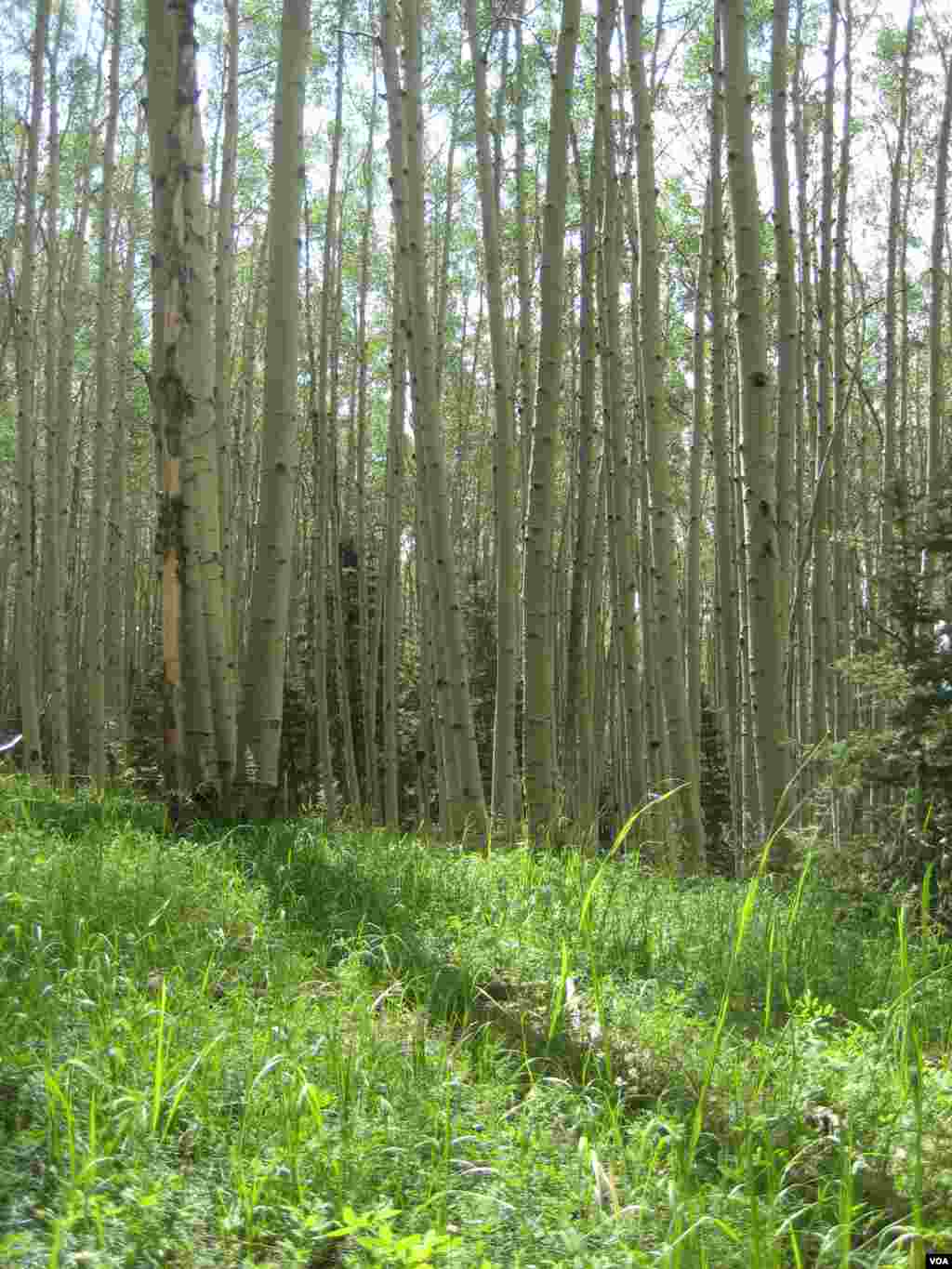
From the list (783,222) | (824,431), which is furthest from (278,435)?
(824,431)

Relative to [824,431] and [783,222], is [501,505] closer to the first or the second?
[783,222]

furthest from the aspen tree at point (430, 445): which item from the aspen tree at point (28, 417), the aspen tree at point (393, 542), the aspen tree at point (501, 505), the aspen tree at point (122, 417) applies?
the aspen tree at point (122, 417)

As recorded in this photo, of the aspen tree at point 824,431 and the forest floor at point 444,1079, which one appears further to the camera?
the aspen tree at point 824,431

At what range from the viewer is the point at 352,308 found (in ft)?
56.9

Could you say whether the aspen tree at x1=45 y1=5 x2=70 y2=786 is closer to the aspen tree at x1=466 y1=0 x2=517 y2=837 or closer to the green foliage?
the aspen tree at x1=466 y1=0 x2=517 y2=837

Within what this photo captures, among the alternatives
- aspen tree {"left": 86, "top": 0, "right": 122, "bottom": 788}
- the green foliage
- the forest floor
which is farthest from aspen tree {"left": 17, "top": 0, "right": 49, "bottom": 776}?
the green foliage

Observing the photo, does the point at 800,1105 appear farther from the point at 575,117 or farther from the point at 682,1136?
the point at 575,117

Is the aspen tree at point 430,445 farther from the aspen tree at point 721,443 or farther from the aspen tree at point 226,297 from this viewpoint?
the aspen tree at point 226,297

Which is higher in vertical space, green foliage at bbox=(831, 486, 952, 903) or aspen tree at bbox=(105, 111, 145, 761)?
aspen tree at bbox=(105, 111, 145, 761)

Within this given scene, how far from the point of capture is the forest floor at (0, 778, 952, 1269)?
1.84 m

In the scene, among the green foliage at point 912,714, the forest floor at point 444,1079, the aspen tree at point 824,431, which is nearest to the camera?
the forest floor at point 444,1079

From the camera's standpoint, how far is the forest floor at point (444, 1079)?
184 centimetres

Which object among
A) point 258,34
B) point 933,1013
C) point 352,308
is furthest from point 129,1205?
point 352,308

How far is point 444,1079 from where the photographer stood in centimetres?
243
